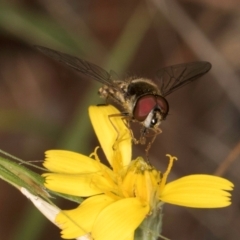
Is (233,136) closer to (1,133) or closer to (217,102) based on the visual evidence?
(217,102)

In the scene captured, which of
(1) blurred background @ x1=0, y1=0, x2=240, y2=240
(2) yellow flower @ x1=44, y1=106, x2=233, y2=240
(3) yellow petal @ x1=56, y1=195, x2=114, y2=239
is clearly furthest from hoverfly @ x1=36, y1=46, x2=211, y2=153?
(1) blurred background @ x1=0, y1=0, x2=240, y2=240

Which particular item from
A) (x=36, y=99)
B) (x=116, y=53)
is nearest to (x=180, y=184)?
(x=116, y=53)

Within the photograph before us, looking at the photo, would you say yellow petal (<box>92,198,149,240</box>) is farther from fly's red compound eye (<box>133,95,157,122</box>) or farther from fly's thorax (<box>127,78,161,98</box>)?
fly's thorax (<box>127,78,161,98</box>)

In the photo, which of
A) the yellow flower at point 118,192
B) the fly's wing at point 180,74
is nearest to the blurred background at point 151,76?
the fly's wing at point 180,74

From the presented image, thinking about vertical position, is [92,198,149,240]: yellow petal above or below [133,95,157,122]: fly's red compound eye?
below

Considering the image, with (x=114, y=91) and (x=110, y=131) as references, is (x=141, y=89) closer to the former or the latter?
(x=114, y=91)

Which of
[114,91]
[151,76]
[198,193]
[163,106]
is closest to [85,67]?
[114,91]

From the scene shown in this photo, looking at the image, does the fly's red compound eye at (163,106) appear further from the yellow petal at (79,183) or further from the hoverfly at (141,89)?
the yellow petal at (79,183)
